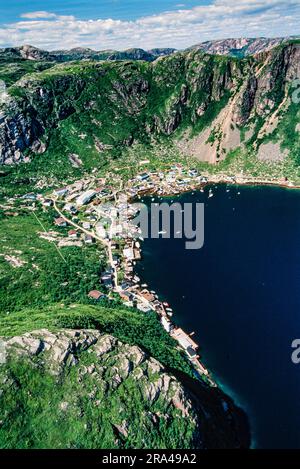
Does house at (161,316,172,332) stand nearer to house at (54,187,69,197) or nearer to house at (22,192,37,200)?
house at (54,187,69,197)

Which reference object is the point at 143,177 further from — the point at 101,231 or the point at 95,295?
the point at 95,295

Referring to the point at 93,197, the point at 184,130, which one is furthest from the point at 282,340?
the point at 184,130

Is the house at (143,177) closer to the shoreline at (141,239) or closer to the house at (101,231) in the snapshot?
the shoreline at (141,239)

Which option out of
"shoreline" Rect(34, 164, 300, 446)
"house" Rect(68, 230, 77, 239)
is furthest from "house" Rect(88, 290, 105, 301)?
"house" Rect(68, 230, 77, 239)

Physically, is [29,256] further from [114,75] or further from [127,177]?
[114,75]

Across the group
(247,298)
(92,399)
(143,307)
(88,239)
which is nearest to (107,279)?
(143,307)
